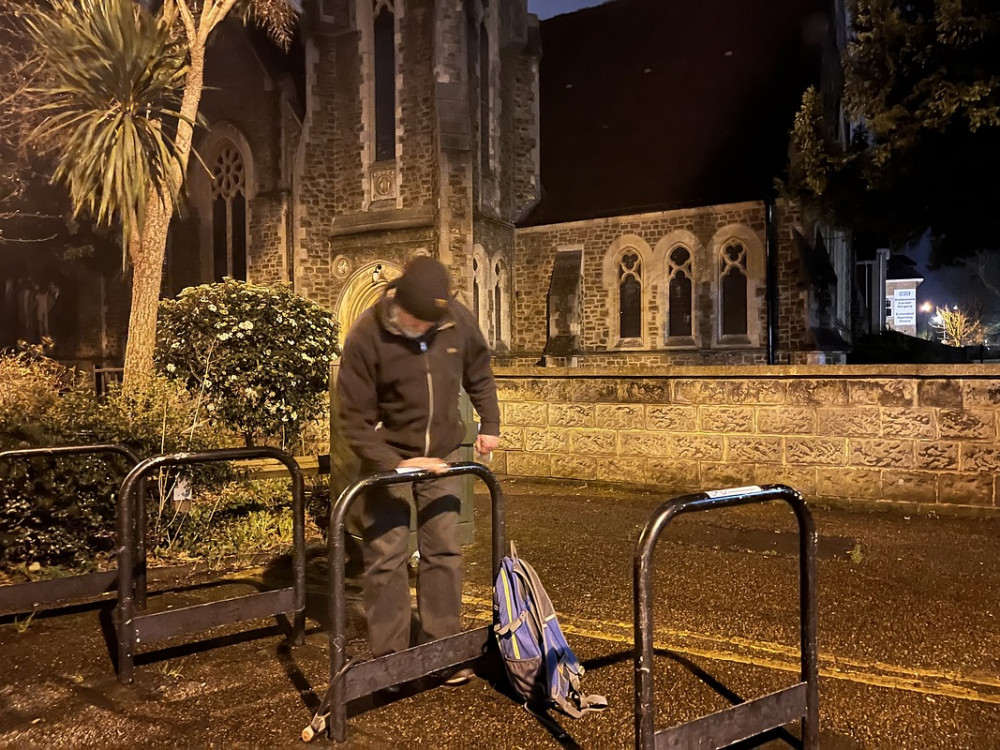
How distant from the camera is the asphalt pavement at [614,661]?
309cm

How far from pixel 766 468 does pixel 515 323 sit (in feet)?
44.3

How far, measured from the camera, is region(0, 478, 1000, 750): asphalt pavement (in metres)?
3.09

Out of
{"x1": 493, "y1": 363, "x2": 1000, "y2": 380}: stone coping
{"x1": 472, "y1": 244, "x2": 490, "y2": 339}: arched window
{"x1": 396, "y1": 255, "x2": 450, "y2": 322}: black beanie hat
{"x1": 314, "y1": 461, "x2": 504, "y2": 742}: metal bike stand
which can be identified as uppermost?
{"x1": 472, "y1": 244, "x2": 490, "y2": 339}: arched window

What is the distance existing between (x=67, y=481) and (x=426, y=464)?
3.19 metres

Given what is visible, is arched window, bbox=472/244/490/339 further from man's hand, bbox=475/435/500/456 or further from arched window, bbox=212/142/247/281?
man's hand, bbox=475/435/500/456

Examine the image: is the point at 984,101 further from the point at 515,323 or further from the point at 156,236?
the point at 515,323

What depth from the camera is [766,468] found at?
309 inches

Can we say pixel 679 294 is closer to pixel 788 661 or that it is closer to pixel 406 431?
pixel 788 661

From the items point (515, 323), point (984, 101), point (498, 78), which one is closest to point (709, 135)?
point (498, 78)

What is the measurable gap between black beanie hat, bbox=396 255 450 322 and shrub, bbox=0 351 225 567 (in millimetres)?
3024

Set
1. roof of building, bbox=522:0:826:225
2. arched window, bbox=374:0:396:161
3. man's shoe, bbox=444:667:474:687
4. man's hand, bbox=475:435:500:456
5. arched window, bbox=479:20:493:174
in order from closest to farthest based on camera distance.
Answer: man's shoe, bbox=444:667:474:687
man's hand, bbox=475:435:500:456
roof of building, bbox=522:0:826:225
arched window, bbox=374:0:396:161
arched window, bbox=479:20:493:174

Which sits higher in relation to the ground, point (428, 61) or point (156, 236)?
point (428, 61)

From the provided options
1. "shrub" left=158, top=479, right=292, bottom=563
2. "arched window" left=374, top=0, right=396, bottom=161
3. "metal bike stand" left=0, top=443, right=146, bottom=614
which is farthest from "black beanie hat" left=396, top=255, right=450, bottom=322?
"arched window" left=374, top=0, right=396, bottom=161

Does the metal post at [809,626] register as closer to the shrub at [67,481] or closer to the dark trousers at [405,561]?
the dark trousers at [405,561]
